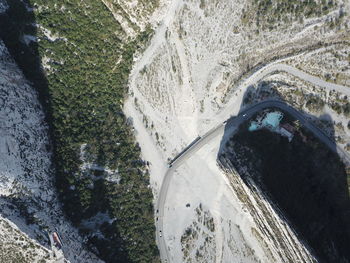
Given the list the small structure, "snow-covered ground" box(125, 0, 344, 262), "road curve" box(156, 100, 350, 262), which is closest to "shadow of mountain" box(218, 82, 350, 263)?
"road curve" box(156, 100, 350, 262)

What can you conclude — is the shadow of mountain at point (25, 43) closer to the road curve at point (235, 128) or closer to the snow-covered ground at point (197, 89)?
the snow-covered ground at point (197, 89)

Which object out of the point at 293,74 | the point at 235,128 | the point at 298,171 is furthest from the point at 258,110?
the point at 298,171

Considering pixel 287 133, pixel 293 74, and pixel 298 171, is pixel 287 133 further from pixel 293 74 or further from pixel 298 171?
pixel 293 74

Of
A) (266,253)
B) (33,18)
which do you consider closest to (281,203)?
(266,253)

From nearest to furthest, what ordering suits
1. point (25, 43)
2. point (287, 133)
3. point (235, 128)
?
point (25, 43)
point (287, 133)
point (235, 128)

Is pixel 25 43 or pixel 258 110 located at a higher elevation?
pixel 25 43

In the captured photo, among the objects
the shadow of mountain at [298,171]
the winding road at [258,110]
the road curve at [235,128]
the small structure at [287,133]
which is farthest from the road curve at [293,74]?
the small structure at [287,133]

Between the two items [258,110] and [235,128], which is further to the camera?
[258,110]

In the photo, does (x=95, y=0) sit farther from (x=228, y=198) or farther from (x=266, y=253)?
(x=266, y=253)
